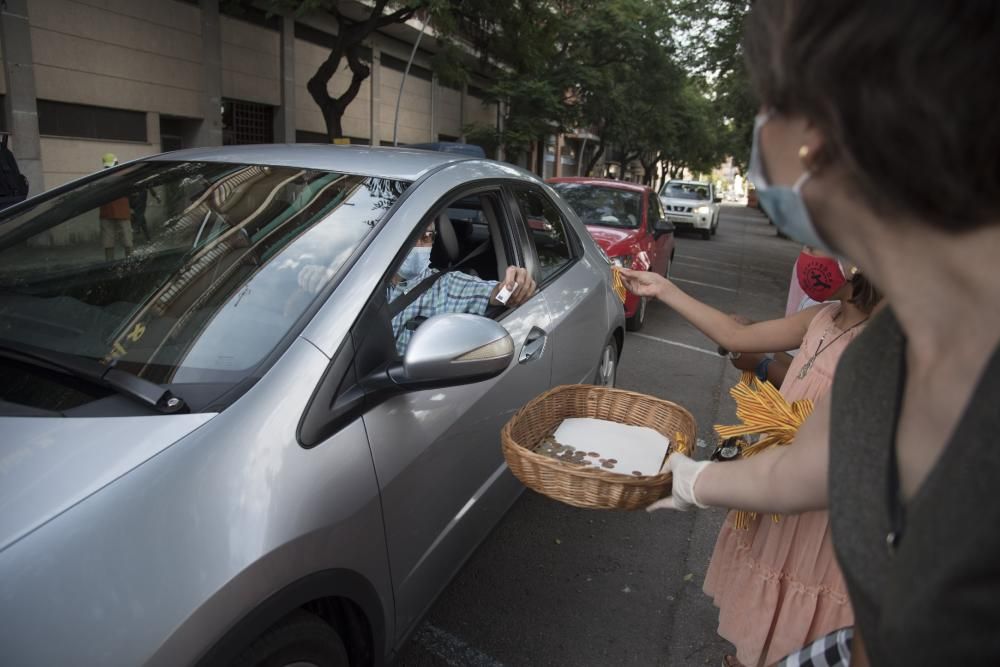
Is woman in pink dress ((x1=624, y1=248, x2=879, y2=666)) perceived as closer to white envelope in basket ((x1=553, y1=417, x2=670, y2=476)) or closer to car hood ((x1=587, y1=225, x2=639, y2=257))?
white envelope in basket ((x1=553, y1=417, x2=670, y2=476))

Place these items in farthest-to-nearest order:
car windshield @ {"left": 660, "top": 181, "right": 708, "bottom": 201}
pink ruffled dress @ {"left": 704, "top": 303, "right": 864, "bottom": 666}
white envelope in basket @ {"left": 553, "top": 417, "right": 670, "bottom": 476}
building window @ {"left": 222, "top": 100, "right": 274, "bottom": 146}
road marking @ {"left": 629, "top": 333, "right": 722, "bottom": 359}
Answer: car windshield @ {"left": 660, "top": 181, "right": 708, "bottom": 201}, building window @ {"left": 222, "top": 100, "right": 274, "bottom": 146}, road marking @ {"left": 629, "top": 333, "right": 722, "bottom": 359}, white envelope in basket @ {"left": 553, "top": 417, "right": 670, "bottom": 476}, pink ruffled dress @ {"left": 704, "top": 303, "right": 864, "bottom": 666}

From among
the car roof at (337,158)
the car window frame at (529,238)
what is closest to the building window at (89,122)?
the car roof at (337,158)

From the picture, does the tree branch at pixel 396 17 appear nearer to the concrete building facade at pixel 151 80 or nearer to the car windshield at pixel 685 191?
the concrete building facade at pixel 151 80

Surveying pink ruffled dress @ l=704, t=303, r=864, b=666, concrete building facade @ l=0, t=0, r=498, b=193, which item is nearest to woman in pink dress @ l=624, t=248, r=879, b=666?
pink ruffled dress @ l=704, t=303, r=864, b=666

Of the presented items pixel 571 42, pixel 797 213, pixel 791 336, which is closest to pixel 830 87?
pixel 797 213

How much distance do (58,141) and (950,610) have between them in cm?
1283

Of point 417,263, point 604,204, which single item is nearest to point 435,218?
point 417,263

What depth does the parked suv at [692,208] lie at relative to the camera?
20400 mm

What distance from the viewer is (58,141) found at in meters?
10.7

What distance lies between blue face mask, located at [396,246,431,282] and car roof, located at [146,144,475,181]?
470 mm

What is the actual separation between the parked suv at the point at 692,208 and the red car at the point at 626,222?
36.4ft

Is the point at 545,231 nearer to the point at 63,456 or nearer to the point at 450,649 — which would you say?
the point at 450,649

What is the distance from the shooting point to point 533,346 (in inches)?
106

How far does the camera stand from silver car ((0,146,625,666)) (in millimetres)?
1246
